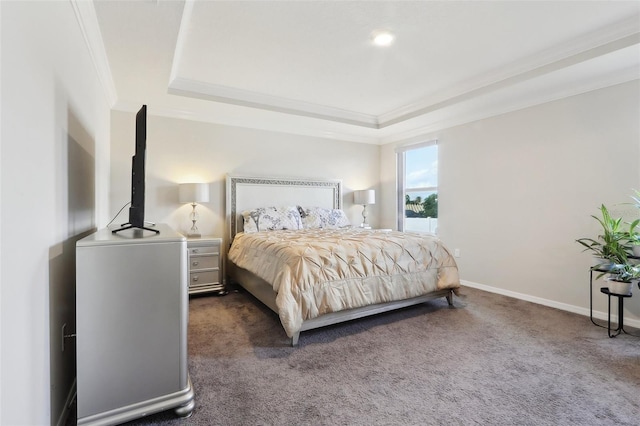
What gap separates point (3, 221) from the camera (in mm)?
951

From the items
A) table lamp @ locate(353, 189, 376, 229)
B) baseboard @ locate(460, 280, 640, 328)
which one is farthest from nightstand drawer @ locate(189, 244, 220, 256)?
baseboard @ locate(460, 280, 640, 328)

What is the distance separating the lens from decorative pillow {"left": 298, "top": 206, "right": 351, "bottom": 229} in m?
4.42

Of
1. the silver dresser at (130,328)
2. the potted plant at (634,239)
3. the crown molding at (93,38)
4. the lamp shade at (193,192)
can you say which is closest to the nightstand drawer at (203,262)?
the lamp shade at (193,192)

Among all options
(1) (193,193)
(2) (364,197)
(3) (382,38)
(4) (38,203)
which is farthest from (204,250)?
(3) (382,38)

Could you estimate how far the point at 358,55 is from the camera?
9.52ft

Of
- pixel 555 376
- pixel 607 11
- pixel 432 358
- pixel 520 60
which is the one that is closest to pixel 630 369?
pixel 555 376

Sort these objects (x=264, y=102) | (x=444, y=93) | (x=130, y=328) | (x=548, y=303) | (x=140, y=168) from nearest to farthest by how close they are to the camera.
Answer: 1. (x=130, y=328)
2. (x=140, y=168)
3. (x=548, y=303)
4. (x=444, y=93)
5. (x=264, y=102)

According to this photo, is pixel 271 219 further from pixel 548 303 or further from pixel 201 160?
pixel 548 303

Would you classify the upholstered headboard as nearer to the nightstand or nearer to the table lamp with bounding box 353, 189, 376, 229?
the table lamp with bounding box 353, 189, 376, 229

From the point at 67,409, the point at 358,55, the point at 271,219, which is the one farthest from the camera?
the point at 271,219

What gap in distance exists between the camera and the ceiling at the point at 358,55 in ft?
7.22

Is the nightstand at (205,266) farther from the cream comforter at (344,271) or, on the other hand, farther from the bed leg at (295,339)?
the bed leg at (295,339)

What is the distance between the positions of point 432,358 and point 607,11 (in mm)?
2846

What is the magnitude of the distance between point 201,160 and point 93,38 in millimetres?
1992
